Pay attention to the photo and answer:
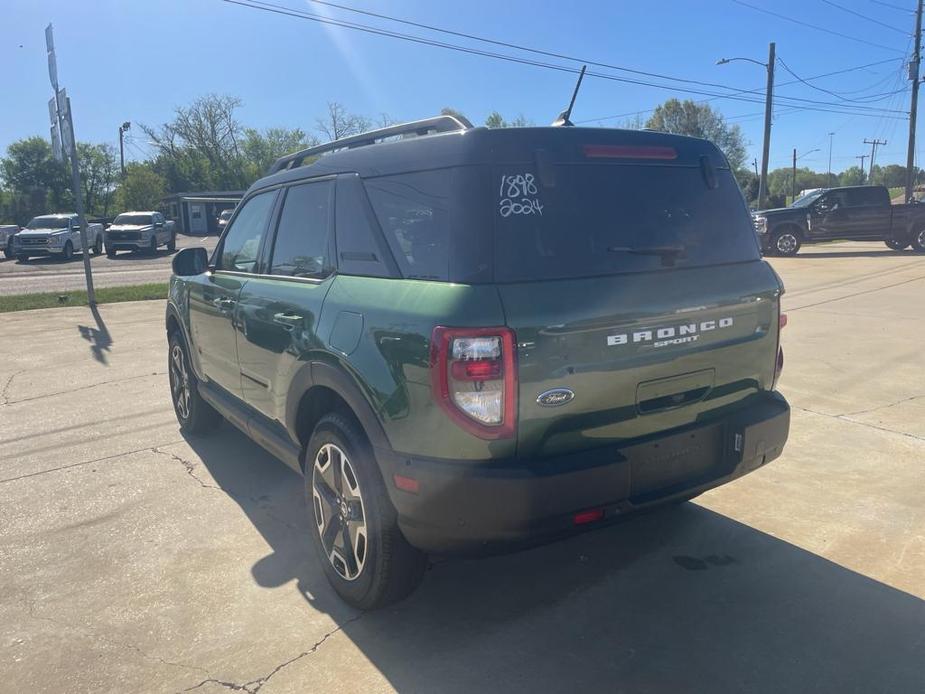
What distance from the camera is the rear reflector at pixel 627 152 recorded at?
2854 millimetres

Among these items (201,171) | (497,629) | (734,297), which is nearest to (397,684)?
(497,629)

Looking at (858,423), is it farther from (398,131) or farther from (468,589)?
(398,131)

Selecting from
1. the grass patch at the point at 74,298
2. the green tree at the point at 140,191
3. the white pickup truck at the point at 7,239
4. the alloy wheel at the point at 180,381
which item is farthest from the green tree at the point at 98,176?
the alloy wheel at the point at 180,381

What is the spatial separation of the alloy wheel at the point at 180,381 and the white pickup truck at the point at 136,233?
88.0 ft

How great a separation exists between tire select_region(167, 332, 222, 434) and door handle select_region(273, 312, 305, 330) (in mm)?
1985

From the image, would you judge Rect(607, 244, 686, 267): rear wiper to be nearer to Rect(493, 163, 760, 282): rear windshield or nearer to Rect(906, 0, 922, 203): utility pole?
Rect(493, 163, 760, 282): rear windshield

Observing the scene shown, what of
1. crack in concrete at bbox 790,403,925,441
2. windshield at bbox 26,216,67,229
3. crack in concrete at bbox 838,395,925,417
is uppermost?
windshield at bbox 26,216,67,229

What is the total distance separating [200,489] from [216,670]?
75.8 inches

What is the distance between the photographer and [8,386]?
712 centimetres

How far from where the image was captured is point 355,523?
2.93 m

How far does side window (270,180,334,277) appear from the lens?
3.37m

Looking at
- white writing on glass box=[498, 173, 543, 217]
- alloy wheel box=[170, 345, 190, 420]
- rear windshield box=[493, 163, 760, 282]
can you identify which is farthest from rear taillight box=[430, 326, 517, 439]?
alloy wheel box=[170, 345, 190, 420]

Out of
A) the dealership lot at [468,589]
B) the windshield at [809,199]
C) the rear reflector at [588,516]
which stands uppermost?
the windshield at [809,199]

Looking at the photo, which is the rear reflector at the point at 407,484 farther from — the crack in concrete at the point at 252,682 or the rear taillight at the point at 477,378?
the crack in concrete at the point at 252,682
